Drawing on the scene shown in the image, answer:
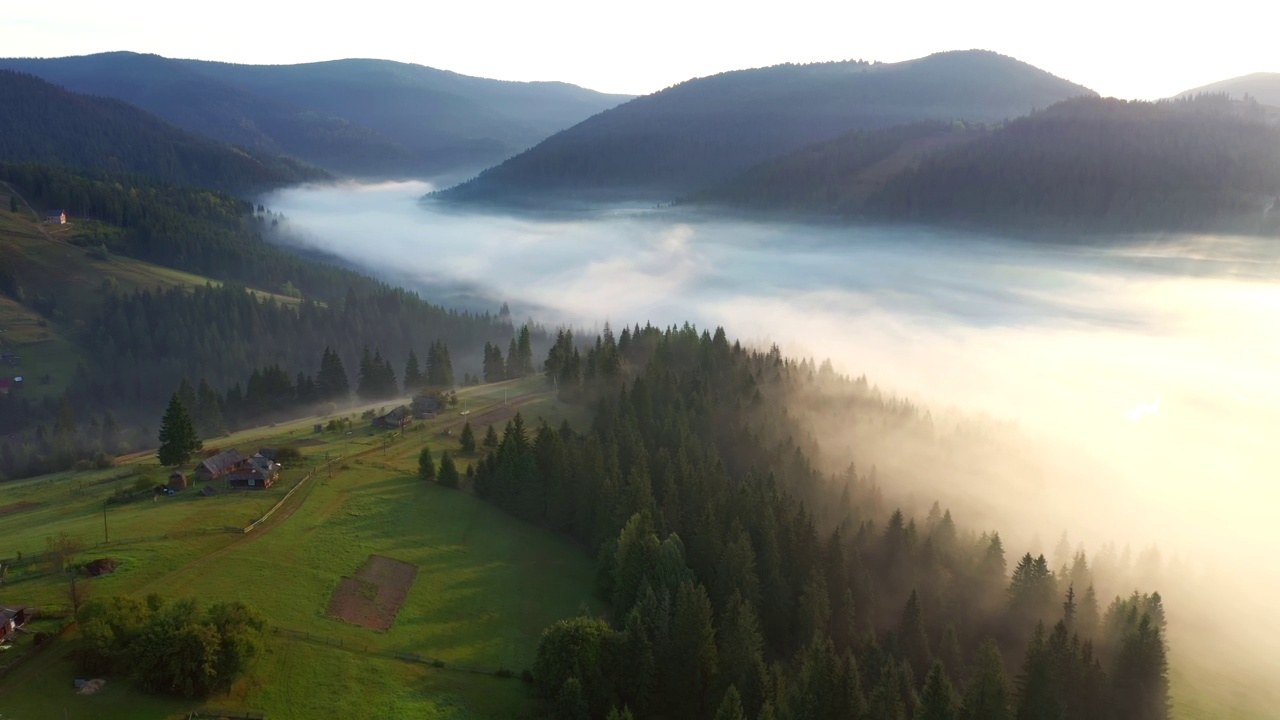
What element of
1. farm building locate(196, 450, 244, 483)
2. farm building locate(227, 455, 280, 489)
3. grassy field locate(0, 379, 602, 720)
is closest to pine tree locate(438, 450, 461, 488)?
grassy field locate(0, 379, 602, 720)

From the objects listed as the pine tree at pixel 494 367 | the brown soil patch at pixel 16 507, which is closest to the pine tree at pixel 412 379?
the pine tree at pixel 494 367

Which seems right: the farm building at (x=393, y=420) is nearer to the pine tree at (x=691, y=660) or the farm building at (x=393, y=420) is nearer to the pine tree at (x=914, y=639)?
the pine tree at (x=691, y=660)

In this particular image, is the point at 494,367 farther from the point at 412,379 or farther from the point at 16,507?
the point at 16,507

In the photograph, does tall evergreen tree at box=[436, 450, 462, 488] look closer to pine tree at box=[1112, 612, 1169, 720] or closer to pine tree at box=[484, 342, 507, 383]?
pine tree at box=[1112, 612, 1169, 720]

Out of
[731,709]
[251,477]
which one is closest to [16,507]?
[251,477]

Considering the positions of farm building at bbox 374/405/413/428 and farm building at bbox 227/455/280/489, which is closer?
farm building at bbox 227/455/280/489

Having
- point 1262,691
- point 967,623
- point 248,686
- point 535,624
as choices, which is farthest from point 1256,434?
point 248,686

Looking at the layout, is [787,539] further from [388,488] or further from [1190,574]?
[1190,574]
